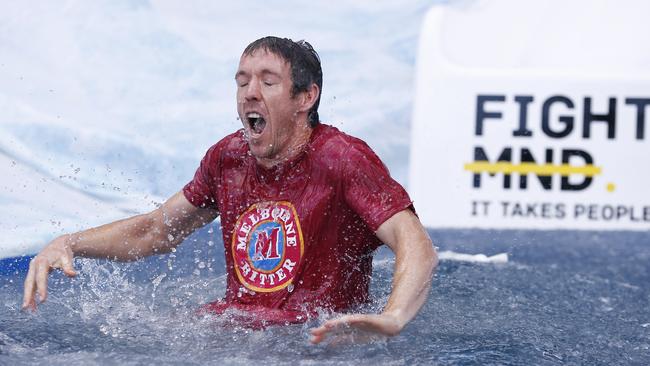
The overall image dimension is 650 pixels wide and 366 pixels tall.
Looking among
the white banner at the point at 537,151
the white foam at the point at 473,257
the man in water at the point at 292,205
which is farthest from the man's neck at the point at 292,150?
the white banner at the point at 537,151

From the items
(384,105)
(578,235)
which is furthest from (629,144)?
(384,105)

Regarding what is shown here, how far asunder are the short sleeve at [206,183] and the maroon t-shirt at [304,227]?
8cm

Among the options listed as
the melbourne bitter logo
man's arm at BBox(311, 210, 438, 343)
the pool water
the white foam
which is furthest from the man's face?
the white foam

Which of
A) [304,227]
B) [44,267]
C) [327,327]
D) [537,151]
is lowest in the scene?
[327,327]

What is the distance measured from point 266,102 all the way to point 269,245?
36cm

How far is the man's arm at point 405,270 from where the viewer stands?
245 centimetres

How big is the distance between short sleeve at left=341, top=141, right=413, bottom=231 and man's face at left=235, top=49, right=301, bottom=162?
0.18 meters

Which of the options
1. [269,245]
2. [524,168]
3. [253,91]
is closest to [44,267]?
[269,245]

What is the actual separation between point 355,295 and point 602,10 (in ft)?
8.76

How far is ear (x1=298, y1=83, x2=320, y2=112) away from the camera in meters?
2.86

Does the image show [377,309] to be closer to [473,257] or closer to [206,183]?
[206,183]

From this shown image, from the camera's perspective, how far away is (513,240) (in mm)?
4770

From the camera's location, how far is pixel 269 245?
9.36ft

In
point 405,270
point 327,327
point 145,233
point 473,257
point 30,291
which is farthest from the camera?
point 473,257
